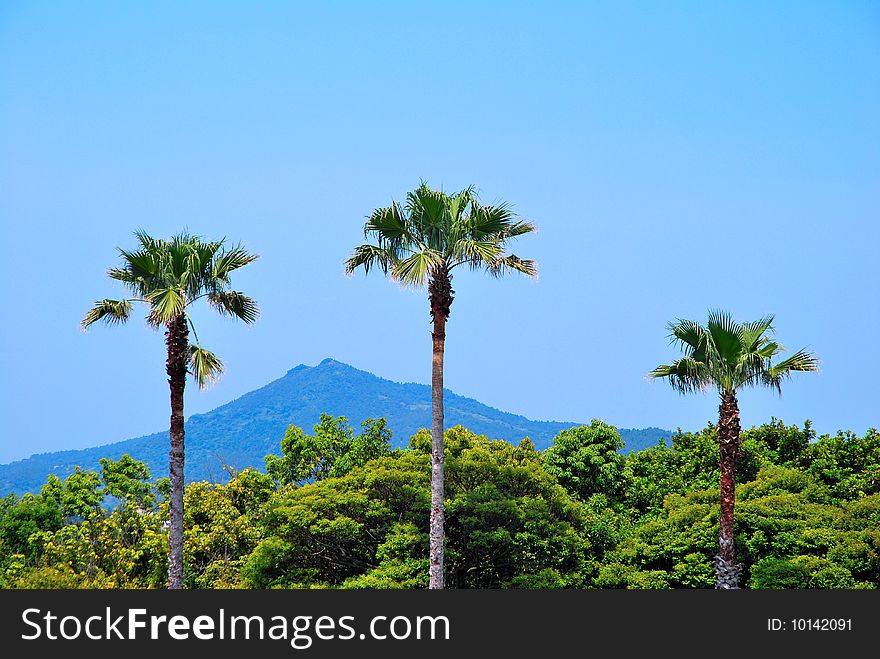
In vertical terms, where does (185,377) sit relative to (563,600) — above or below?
above

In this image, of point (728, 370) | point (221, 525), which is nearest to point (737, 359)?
point (728, 370)

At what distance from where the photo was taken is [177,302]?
21.3 m

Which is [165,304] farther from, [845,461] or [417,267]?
[845,461]

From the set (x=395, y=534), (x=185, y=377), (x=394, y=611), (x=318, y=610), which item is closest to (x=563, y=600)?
(x=394, y=611)

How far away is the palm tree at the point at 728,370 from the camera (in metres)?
21.5

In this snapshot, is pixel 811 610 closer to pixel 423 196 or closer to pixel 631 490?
pixel 423 196

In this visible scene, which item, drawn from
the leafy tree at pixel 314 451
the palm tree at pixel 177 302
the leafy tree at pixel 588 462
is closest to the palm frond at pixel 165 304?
the palm tree at pixel 177 302

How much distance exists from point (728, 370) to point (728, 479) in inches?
88.2

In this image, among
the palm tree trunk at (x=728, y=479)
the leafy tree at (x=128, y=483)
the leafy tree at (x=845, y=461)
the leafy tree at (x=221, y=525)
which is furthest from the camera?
the leafy tree at (x=128, y=483)

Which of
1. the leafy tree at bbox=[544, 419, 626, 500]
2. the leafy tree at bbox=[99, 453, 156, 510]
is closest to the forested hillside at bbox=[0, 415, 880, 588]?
the leafy tree at bbox=[544, 419, 626, 500]

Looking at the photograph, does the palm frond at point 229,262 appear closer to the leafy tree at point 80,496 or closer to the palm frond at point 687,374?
the palm frond at point 687,374

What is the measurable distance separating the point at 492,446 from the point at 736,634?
43.9 feet

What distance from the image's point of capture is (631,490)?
103 feet

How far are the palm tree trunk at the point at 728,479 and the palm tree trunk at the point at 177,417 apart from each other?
10967mm
